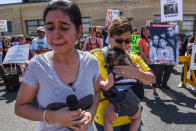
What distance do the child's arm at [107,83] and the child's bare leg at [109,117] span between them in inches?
8.0

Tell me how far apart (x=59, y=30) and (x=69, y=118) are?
50 cm

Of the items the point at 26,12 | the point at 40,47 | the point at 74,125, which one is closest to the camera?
the point at 74,125

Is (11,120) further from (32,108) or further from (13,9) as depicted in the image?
(13,9)

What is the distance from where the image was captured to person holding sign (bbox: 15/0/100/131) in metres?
0.91

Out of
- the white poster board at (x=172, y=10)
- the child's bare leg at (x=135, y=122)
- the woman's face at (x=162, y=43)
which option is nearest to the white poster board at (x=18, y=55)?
the woman's face at (x=162, y=43)

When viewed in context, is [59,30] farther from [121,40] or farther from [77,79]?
[121,40]

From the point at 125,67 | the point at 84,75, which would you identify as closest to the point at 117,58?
the point at 125,67

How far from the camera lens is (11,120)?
11.1 ft

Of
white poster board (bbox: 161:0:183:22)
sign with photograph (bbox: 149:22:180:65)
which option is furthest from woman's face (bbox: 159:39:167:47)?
white poster board (bbox: 161:0:183:22)

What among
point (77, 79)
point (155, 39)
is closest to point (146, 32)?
point (155, 39)

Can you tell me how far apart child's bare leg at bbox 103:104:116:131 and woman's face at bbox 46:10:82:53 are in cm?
69

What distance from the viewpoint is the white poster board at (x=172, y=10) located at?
189 inches

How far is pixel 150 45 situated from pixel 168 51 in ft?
1.63

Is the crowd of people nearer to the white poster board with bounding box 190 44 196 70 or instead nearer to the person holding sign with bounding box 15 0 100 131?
the person holding sign with bounding box 15 0 100 131
